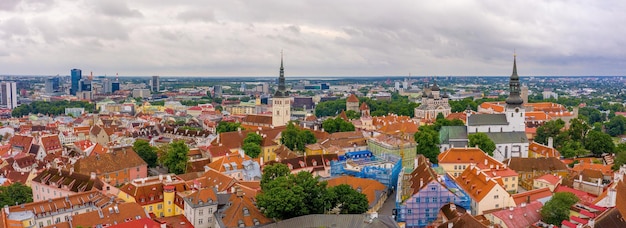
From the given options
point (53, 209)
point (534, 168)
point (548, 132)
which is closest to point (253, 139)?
point (53, 209)

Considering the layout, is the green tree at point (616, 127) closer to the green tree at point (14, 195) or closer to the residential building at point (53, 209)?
the residential building at point (53, 209)

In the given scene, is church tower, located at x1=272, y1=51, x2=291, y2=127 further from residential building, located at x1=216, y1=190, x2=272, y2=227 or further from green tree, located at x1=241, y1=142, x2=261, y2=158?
residential building, located at x1=216, y1=190, x2=272, y2=227

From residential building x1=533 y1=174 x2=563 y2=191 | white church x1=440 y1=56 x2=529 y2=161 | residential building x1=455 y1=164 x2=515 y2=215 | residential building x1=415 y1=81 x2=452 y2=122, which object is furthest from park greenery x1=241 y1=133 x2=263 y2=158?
residential building x1=415 y1=81 x2=452 y2=122

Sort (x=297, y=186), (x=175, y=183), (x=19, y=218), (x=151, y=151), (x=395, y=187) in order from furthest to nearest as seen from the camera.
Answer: (x=151, y=151)
(x=395, y=187)
(x=175, y=183)
(x=297, y=186)
(x=19, y=218)

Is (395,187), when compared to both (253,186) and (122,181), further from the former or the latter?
(122,181)

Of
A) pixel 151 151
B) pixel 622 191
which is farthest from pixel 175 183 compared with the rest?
pixel 622 191

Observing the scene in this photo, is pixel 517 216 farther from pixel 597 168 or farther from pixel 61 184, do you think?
pixel 61 184

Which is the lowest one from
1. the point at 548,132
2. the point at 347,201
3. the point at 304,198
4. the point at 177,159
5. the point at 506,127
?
the point at 347,201
